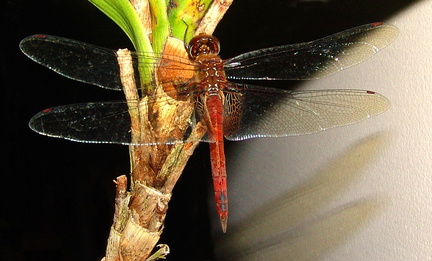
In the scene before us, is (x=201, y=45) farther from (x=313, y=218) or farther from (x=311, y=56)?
(x=313, y=218)

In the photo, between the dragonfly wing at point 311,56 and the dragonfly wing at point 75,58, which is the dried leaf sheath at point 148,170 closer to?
the dragonfly wing at point 75,58

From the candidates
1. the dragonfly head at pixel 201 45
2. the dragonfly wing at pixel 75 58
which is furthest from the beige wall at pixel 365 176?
the dragonfly wing at pixel 75 58

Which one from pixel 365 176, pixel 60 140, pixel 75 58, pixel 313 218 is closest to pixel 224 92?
pixel 75 58

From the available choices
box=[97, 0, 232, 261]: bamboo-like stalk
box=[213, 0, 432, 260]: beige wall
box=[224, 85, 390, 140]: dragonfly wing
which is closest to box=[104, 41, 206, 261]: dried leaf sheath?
box=[97, 0, 232, 261]: bamboo-like stalk

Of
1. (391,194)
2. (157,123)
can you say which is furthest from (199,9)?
(391,194)

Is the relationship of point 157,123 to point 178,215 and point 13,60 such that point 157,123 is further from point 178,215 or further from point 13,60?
point 178,215
